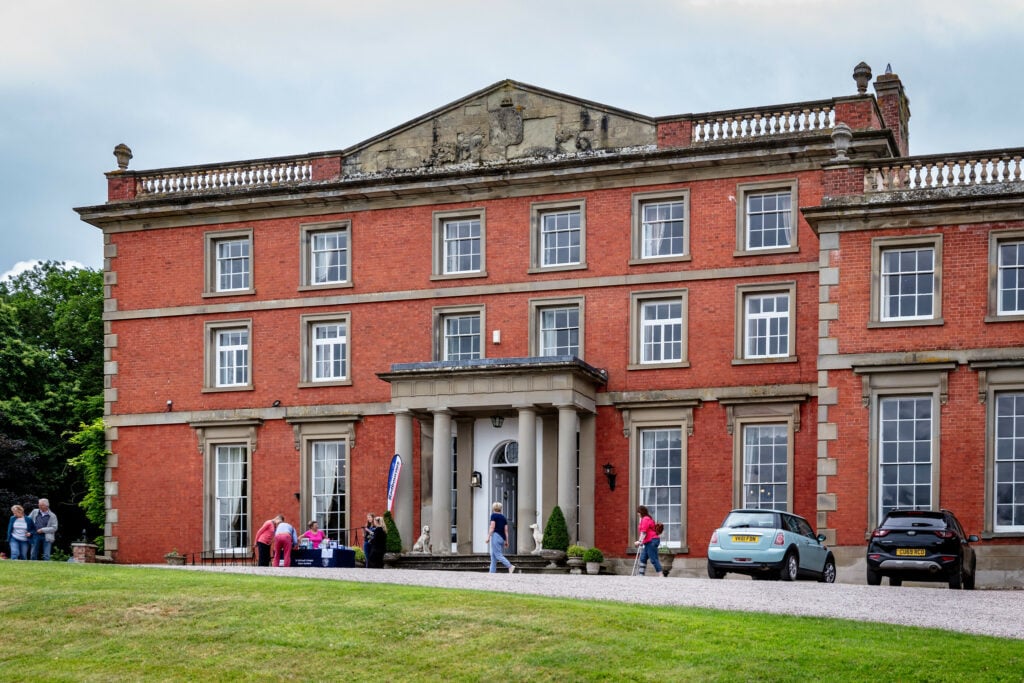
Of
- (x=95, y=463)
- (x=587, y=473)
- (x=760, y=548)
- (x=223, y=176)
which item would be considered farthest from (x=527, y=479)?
(x=95, y=463)

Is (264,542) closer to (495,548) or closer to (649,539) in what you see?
(495,548)

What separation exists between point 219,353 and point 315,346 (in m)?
2.87

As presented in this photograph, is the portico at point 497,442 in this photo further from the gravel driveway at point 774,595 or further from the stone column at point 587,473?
the gravel driveway at point 774,595

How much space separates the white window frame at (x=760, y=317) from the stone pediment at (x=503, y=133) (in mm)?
4794

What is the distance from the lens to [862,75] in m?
41.9

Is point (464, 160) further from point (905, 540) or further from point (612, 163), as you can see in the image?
point (905, 540)

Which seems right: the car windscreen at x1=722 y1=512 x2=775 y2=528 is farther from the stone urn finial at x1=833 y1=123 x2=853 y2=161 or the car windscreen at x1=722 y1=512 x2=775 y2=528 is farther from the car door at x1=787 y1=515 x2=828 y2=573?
the stone urn finial at x1=833 y1=123 x2=853 y2=161

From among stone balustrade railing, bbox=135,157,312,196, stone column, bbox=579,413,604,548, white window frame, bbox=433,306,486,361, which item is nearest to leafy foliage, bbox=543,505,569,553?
stone column, bbox=579,413,604,548

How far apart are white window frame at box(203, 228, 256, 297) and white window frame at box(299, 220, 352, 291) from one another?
1505 millimetres

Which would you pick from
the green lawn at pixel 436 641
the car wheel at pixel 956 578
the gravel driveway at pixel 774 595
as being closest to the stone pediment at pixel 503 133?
the gravel driveway at pixel 774 595

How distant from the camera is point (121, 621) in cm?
2439

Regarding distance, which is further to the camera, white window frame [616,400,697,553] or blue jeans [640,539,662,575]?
white window frame [616,400,697,553]

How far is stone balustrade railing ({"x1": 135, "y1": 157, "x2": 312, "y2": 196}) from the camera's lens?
153 ft

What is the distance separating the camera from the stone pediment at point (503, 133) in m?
43.6
